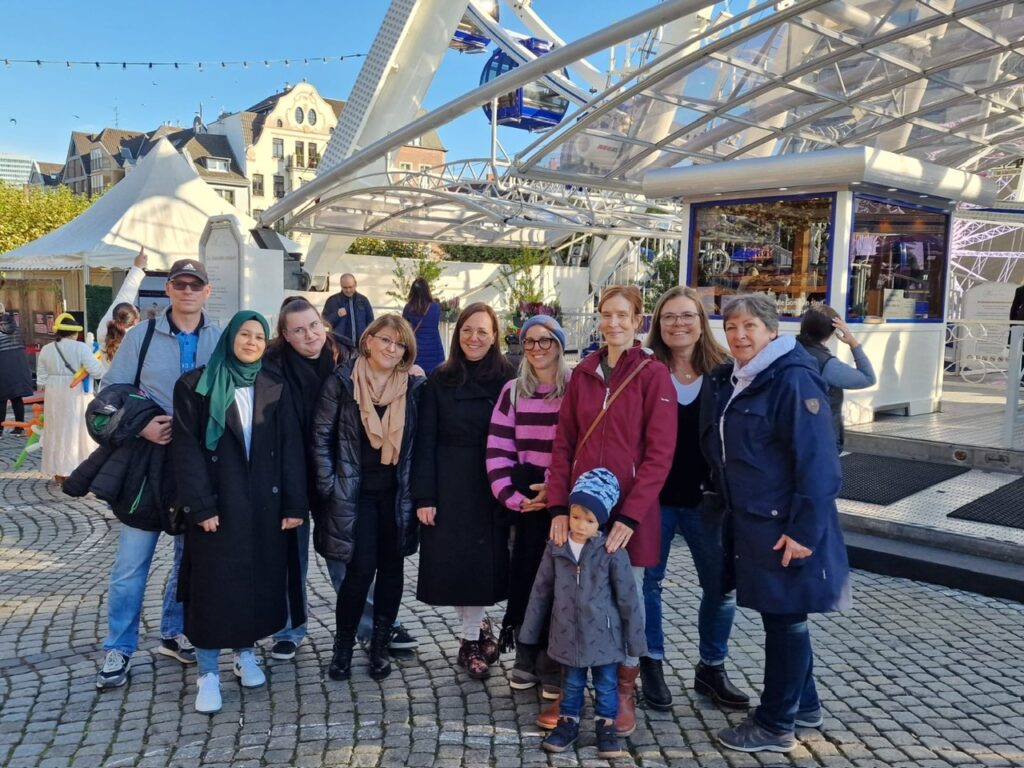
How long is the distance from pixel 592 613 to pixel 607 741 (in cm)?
51

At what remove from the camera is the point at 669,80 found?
10.5m

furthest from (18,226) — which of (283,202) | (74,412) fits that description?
(74,412)

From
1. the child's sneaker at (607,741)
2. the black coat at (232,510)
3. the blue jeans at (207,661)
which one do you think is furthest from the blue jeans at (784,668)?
the blue jeans at (207,661)

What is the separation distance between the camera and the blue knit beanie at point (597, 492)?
3184 millimetres

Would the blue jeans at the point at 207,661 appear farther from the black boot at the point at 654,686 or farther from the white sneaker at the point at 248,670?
the black boot at the point at 654,686

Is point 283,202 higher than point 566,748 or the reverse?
A: higher

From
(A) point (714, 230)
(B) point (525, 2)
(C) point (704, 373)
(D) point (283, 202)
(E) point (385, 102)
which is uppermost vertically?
(B) point (525, 2)

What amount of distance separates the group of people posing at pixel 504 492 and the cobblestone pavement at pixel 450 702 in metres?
0.11

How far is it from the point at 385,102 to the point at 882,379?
17423mm

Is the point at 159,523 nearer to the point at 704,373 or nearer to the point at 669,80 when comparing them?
the point at 704,373

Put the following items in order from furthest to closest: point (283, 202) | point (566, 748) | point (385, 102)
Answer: point (385, 102) → point (283, 202) → point (566, 748)

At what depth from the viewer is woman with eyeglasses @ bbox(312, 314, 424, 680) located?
12.4 feet

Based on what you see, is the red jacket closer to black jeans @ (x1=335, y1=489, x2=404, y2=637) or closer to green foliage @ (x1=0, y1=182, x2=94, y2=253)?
black jeans @ (x1=335, y1=489, x2=404, y2=637)

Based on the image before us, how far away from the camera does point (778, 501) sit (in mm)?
3168
